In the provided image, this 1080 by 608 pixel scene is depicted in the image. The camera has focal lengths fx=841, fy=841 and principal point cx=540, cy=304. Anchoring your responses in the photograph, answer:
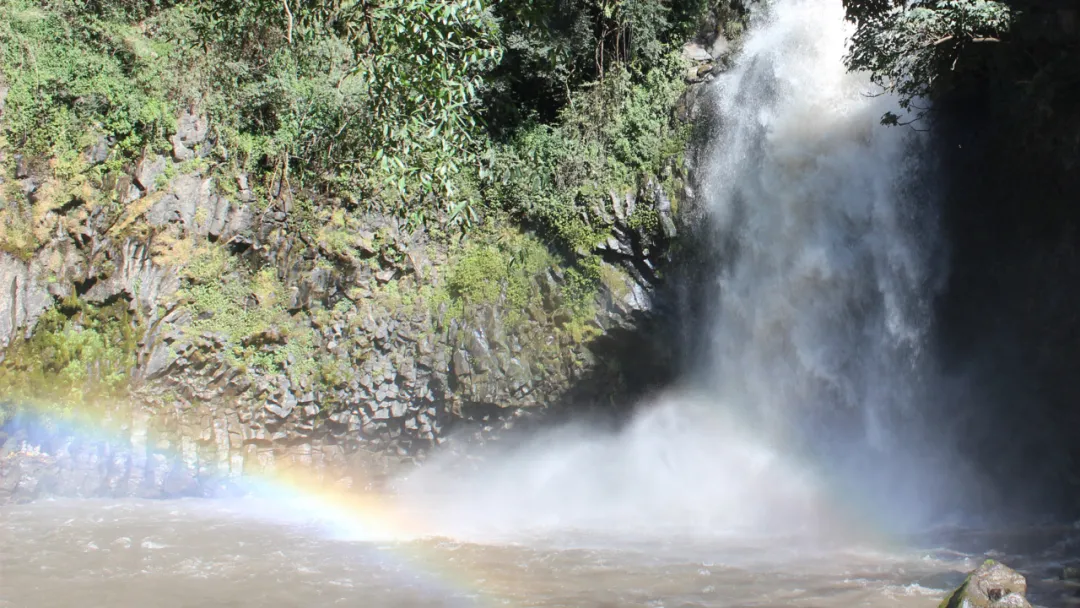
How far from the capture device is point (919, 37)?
9.77m

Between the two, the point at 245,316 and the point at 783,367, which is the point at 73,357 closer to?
the point at 245,316

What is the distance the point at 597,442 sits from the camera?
13.1m

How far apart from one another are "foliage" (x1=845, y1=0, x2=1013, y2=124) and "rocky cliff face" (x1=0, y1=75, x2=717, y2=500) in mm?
3254

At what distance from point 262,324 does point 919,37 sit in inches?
379

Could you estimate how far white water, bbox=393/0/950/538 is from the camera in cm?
1094

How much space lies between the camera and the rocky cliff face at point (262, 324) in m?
11.8

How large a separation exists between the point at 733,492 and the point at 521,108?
7.77 metres

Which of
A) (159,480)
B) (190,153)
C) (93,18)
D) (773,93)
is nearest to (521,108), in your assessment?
(773,93)

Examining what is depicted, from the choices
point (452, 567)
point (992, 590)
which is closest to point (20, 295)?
point (452, 567)

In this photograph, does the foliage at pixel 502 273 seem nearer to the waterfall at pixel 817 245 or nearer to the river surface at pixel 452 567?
the waterfall at pixel 817 245

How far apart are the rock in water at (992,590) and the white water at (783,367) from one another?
17.0 feet

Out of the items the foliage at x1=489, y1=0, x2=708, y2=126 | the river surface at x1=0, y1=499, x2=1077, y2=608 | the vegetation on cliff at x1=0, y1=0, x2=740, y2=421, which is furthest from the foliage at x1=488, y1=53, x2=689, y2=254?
the river surface at x1=0, y1=499, x2=1077, y2=608

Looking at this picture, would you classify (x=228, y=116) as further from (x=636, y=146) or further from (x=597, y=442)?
(x=597, y=442)

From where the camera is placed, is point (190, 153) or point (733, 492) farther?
point (190, 153)
